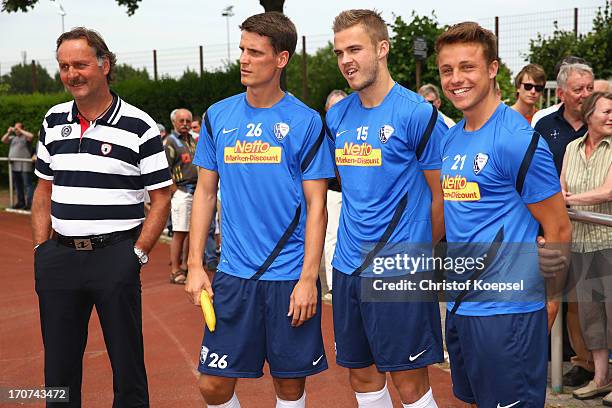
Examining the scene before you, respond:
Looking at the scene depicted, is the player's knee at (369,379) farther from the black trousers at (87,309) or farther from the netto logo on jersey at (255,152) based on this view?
the black trousers at (87,309)

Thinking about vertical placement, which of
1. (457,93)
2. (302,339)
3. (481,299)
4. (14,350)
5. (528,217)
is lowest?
(14,350)

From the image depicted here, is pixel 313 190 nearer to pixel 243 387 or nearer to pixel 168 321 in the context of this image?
pixel 243 387

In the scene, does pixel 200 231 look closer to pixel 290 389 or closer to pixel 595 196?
pixel 290 389

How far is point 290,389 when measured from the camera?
384cm

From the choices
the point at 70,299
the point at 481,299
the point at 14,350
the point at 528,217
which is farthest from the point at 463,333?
the point at 14,350

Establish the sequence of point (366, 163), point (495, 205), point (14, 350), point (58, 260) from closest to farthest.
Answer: point (495, 205), point (366, 163), point (58, 260), point (14, 350)

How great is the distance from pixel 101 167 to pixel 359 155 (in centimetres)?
138

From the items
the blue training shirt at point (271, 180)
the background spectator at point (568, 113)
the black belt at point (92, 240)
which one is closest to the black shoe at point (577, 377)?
the background spectator at point (568, 113)

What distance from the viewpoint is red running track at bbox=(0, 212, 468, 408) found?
17.6ft

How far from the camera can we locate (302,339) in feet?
12.4

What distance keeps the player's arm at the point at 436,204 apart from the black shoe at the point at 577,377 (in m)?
2.02

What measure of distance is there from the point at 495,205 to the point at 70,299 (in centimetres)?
230

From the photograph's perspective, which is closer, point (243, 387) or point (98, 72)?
point (98, 72)

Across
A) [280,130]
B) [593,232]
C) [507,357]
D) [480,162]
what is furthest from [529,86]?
[507,357]
